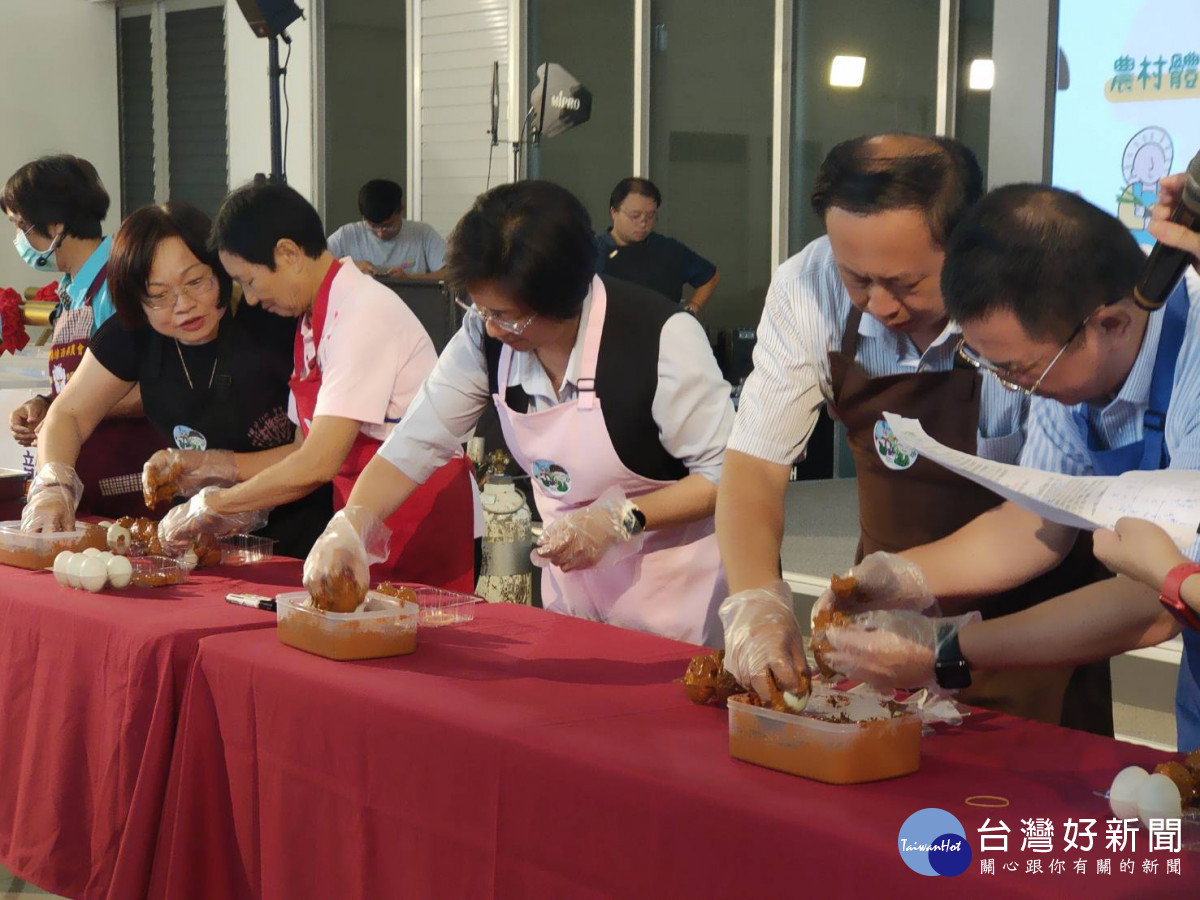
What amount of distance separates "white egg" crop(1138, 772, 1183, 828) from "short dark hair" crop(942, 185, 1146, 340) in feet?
1.44

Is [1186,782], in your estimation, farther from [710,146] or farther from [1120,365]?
[710,146]

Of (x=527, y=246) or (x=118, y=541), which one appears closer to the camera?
(x=527, y=246)

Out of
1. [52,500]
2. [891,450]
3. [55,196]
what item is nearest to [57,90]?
[55,196]

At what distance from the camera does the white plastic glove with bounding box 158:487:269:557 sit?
2.40 m

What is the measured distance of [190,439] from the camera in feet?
8.61

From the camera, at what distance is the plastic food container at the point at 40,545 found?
7.73 feet

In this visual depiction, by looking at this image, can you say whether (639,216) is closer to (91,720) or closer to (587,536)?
(587,536)

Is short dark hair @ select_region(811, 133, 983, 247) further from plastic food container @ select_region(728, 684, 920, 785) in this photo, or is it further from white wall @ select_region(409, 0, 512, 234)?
white wall @ select_region(409, 0, 512, 234)

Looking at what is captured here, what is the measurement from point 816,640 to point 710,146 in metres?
5.60

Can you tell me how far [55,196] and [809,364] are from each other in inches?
84.1

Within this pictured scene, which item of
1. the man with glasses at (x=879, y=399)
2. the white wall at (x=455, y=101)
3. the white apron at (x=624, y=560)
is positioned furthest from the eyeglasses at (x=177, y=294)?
the white wall at (x=455, y=101)

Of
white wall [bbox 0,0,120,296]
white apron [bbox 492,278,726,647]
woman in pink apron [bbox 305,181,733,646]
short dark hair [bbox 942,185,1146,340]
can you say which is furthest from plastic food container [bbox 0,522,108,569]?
white wall [bbox 0,0,120,296]

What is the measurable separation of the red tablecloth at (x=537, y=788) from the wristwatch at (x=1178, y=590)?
20cm

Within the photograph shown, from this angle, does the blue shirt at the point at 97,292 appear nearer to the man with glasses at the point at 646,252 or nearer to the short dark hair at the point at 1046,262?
the short dark hair at the point at 1046,262
